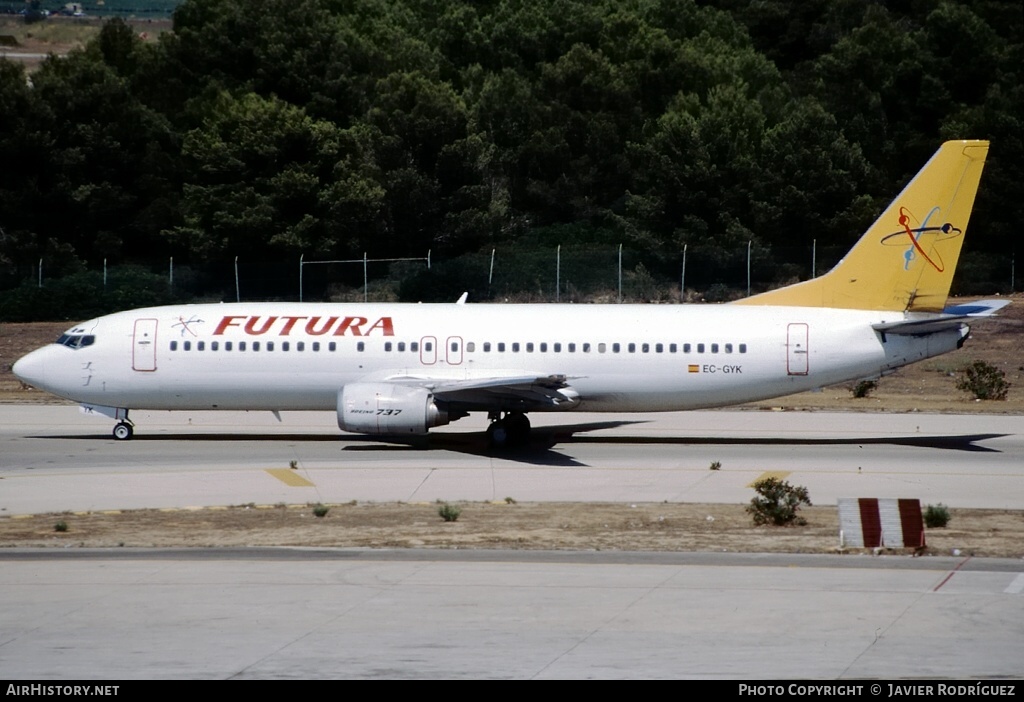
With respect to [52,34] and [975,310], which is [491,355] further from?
[52,34]

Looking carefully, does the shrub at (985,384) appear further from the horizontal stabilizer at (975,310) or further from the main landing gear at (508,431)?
the main landing gear at (508,431)

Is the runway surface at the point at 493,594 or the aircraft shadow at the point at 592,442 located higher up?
the aircraft shadow at the point at 592,442

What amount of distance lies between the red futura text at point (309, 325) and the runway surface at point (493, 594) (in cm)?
349

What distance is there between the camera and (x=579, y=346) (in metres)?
34.2

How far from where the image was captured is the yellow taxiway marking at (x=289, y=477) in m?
A: 28.8

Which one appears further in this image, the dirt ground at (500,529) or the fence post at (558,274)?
the fence post at (558,274)

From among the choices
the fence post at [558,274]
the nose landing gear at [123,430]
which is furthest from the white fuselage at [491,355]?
the fence post at [558,274]

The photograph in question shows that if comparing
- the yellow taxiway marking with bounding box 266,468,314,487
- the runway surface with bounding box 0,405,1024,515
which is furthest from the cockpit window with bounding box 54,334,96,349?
the yellow taxiway marking with bounding box 266,468,314,487

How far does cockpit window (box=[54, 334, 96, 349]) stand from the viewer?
115 ft

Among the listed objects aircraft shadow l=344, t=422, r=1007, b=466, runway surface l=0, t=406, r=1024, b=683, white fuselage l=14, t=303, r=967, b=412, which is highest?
white fuselage l=14, t=303, r=967, b=412

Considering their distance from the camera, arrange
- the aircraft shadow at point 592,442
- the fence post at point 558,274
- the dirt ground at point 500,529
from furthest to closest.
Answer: the fence post at point 558,274 → the aircraft shadow at point 592,442 → the dirt ground at point 500,529

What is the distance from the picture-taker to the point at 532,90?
8525cm

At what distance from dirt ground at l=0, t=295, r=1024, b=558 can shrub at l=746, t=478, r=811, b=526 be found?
0.26 metres

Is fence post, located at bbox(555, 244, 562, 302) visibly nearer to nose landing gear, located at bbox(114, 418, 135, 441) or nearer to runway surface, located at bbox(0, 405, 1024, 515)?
runway surface, located at bbox(0, 405, 1024, 515)
